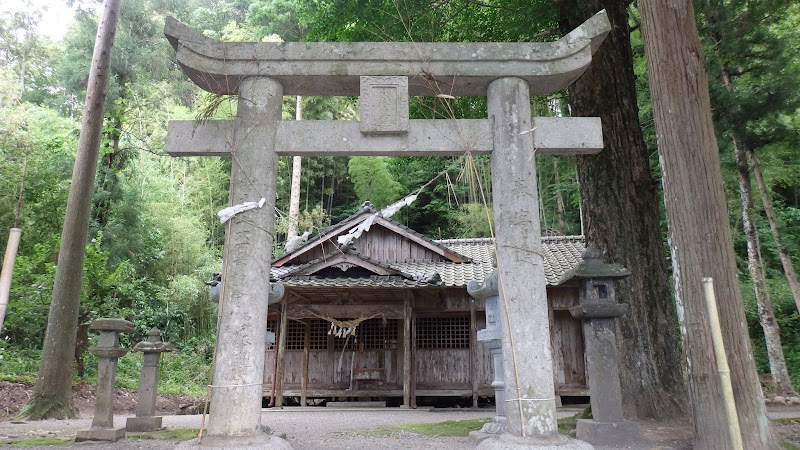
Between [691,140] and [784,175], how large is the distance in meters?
12.3

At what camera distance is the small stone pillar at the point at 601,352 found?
5.09 m

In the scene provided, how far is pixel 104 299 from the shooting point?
1278 cm

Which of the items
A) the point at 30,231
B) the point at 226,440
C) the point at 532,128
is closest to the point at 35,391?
the point at 30,231

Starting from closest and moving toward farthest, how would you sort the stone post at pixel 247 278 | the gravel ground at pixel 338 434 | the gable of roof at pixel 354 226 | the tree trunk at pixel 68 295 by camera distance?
1. the stone post at pixel 247 278
2. the gravel ground at pixel 338 434
3. the tree trunk at pixel 68 295
4. the gable of roof at pixel 354 226

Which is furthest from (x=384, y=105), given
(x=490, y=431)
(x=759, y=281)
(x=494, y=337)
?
(x=759, y=281)

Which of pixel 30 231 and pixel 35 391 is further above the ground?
pixel 30 231

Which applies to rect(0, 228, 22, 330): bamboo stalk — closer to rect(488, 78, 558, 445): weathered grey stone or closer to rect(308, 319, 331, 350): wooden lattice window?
rect(488, 78, 558, 445): weathered grey stone

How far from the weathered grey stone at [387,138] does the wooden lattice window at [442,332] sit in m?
9.24

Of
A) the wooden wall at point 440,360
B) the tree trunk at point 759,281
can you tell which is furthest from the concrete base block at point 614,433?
the tree trunk at point 759,281

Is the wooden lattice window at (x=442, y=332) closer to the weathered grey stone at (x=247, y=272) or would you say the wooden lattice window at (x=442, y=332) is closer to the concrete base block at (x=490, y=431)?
the concrete base block at (x=490, y=431)

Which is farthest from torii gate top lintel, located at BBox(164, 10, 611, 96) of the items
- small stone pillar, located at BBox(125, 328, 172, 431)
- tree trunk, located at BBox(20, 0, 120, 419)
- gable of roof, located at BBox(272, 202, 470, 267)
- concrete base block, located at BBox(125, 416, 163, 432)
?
gable of roof, located at BBox(272, 202, 470, 267)

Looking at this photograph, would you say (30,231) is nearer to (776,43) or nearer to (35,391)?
(35,391)

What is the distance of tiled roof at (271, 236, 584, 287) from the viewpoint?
11492mm

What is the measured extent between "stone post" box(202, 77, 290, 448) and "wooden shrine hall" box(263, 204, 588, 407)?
7229 mm
